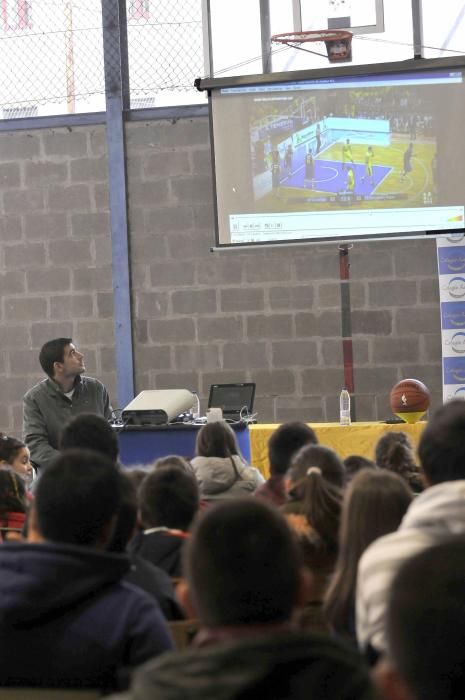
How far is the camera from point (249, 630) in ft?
3.98

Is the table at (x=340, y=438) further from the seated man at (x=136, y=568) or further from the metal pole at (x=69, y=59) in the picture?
the seated man at (x=136, y=568)

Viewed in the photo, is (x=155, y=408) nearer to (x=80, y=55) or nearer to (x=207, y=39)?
(x=207, y=39)

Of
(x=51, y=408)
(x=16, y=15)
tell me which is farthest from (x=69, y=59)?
(x=51, y=408)

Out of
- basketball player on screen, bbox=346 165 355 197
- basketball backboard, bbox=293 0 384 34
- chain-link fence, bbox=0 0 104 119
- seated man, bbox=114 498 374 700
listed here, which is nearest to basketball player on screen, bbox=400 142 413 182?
basketball player on screen, bbox=346 165 355 197

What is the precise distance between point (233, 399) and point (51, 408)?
1139mm

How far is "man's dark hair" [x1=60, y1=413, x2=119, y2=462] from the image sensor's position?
3424 mm

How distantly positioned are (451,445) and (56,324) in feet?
18.6

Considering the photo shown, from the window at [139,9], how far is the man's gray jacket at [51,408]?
3111mm

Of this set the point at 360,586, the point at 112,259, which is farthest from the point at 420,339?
the point at 360,586

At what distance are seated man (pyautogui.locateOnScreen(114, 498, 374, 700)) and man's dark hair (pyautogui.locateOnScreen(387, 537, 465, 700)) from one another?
0.31 feet

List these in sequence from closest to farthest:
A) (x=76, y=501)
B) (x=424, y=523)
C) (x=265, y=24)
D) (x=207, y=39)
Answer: (x=76, y=501)
(x=424, y=523)
(x=207, y=39)
(x=265, y=24)

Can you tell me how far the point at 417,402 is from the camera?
19.1 ft

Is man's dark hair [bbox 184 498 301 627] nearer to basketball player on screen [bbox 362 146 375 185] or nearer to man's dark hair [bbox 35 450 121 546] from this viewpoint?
man's dark hair [bbox 35 450 121 546]

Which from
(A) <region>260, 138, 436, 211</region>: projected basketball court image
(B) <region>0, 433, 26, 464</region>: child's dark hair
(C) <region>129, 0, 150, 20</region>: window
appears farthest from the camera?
(C) <region>129, 0, 150, 20</region>: window
